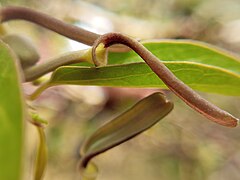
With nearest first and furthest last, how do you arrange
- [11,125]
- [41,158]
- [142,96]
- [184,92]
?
1. [11,125]
2. [184,92]
3. [41,158]
4. [142,96]

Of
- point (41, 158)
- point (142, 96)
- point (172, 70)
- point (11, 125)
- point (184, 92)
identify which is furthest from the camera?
point (142, 96)

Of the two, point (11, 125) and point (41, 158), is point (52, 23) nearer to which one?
point (41, 158)

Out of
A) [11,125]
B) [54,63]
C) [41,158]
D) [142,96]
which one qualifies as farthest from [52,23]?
[142,96]

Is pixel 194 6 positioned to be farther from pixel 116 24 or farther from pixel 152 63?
pixel 152 63

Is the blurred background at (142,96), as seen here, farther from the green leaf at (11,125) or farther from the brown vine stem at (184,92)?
the green leaf at (11,125)

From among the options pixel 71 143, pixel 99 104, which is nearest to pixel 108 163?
pixel 71 143

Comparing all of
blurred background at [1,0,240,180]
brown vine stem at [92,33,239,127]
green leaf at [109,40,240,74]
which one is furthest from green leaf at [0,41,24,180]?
blurred background at [1,0,240,180]
